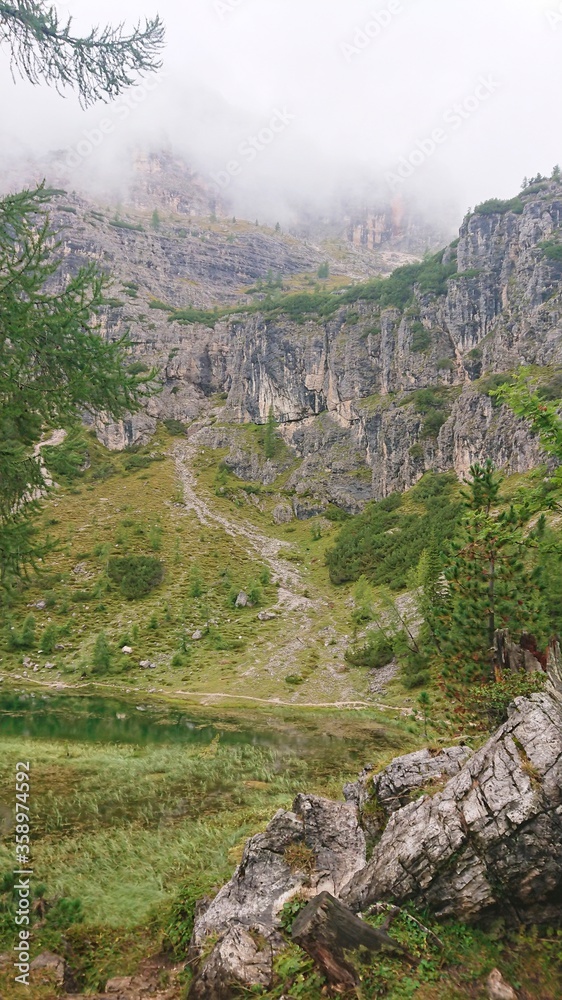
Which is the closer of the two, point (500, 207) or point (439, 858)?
point (439, 858)

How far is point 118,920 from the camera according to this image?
26.2 ft

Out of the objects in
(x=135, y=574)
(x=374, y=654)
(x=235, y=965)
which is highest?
(x=235, y=965)

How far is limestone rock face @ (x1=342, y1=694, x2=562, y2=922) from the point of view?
18.9 feet

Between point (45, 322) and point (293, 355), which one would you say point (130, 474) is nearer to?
point (293, 355)

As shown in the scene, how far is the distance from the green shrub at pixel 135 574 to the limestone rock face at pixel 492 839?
53060 millimetres

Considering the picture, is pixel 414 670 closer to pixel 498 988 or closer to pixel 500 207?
pixel 498 988

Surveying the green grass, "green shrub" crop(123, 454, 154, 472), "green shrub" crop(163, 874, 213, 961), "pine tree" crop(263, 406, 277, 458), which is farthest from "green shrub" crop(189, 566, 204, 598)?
"pine tree" crop(263, 406, 277, 458)

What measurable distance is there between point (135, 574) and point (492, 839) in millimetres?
57133

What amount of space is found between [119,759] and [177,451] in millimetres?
99837

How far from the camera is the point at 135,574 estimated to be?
59.1 metres

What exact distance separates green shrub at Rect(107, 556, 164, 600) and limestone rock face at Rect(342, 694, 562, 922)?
5306cm

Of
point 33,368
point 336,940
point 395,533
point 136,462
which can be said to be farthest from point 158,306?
point 336,940

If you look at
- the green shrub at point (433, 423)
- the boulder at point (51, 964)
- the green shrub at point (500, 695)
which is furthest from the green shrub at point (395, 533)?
the boulder at point (51, 964)

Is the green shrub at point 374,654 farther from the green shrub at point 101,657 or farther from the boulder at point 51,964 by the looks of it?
the boulder at point 51,964
